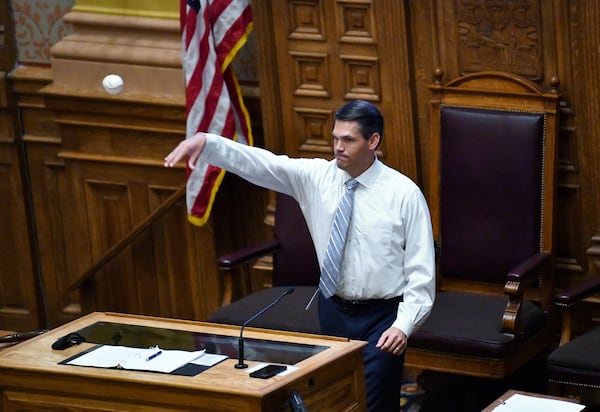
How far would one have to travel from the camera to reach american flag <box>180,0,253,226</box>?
6160 millimetres

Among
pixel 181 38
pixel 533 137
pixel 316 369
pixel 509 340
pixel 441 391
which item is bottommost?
pixel 441 391

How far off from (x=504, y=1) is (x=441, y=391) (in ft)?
5.82

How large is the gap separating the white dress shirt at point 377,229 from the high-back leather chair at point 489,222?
797mm

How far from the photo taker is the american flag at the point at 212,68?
20.2 feet

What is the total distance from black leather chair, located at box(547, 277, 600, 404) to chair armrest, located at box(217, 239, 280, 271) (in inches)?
53.8

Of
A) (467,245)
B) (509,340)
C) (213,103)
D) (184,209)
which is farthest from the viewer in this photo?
(184,209)

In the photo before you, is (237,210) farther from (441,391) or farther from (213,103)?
(441,391)

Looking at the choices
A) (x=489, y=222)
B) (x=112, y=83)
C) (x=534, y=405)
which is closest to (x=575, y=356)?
(x=534, y=405)

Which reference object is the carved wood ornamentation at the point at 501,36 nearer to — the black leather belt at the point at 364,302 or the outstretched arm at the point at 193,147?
the black leather belt at the point at 364,302

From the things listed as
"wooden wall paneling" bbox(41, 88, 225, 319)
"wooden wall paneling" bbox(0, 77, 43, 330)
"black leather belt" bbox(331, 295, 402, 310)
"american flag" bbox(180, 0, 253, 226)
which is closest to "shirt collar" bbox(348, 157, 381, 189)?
"black leather belt" bbox(331, 295, 402, 310)

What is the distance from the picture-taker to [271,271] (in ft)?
21.2

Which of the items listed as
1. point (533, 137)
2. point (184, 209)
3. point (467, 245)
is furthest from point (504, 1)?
point (184, 209)

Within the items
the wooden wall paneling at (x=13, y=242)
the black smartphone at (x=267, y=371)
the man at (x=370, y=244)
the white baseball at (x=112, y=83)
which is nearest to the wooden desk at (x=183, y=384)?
the black smartphone at (x=267, y=371)

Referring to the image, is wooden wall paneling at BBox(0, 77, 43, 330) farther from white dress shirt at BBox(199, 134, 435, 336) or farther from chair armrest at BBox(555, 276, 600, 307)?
chair armrest at BBox(555, 276, 600, 307)
